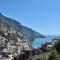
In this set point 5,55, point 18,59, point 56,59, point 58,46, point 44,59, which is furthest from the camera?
point 5,55

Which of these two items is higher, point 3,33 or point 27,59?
point 3,33

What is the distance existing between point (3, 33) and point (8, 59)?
119 ft

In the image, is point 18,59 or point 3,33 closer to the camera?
point 18,59

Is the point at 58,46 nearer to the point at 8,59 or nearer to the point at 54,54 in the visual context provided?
the point at 54,54

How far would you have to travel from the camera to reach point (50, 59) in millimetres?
18422

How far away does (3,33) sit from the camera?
7000 cm

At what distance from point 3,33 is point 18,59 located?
41.9 meters

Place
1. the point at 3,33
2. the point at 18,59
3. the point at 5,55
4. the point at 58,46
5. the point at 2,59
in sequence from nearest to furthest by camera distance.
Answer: the point at 58,46 < the point at 18,59 < the point at 2,59 < the point at 5,55 < the point at 3,33

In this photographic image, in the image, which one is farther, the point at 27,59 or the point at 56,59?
the point at 27,59

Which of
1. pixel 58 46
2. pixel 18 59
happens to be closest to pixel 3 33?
pixel 18 59

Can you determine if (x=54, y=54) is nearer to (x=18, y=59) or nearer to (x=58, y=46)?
(x=58, y=46)

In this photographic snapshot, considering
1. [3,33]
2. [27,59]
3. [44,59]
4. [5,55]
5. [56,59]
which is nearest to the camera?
[56,59]

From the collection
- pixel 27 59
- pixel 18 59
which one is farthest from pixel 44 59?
pixel 18 59

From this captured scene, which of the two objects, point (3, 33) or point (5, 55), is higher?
point (3, 33)
